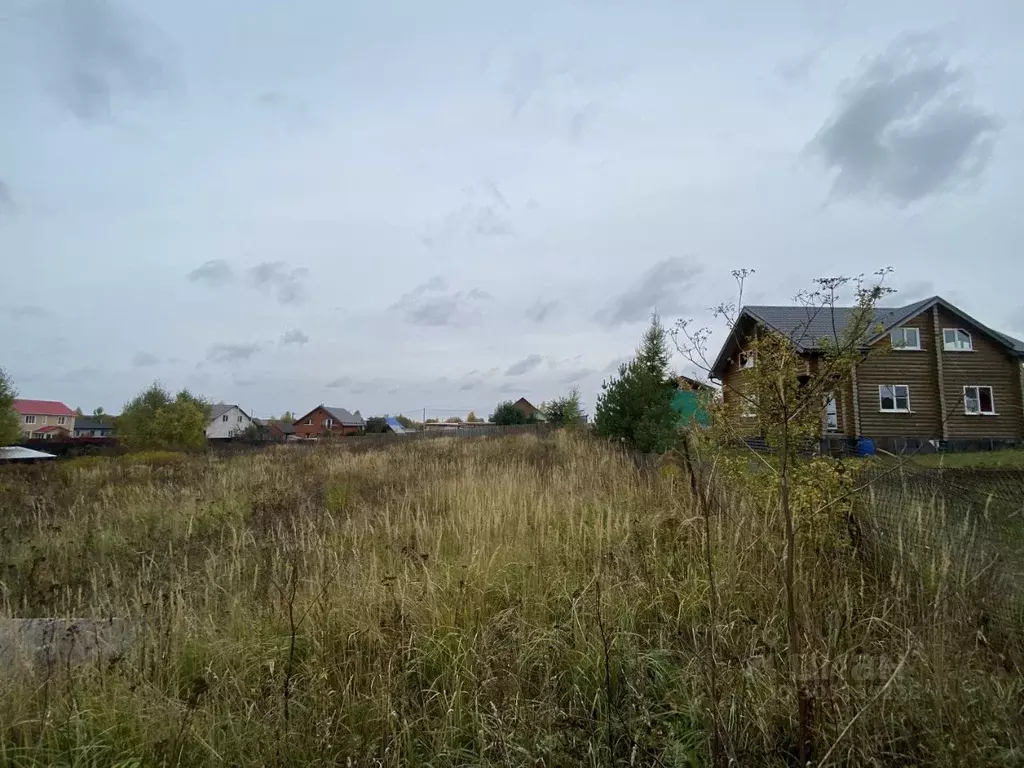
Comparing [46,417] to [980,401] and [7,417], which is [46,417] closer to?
[7,417]

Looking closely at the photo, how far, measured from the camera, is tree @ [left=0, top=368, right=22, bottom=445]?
2823 centimetres

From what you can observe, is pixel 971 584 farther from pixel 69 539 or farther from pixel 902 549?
pixel 69 539

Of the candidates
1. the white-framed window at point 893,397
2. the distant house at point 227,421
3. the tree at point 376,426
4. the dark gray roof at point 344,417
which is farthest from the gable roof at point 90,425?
the white-framed window at point 893,397

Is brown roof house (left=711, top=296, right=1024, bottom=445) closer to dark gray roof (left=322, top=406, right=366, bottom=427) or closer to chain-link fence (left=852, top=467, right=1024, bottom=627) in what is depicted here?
chain-link fence (left=852, top=467, right=1024, bottom=627)

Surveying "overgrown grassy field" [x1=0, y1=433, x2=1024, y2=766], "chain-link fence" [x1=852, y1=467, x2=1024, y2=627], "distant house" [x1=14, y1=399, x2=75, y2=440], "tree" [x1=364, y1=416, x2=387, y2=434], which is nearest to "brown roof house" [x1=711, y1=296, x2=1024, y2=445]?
"chain-link fence" [x1=852, y1=467, x2=1024, y2=627]

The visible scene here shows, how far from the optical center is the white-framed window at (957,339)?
21.9 m

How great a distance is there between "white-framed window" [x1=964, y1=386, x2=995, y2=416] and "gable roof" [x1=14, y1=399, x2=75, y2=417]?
109 meters

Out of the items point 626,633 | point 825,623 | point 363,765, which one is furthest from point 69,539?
point 825,623

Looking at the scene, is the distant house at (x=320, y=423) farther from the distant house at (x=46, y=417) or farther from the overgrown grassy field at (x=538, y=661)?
the overgrown grassy field at (x=538, y=661)

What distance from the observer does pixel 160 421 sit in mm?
33719

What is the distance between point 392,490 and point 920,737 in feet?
20.5

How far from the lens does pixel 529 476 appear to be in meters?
7.22

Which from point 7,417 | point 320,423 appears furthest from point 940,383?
point 320,423

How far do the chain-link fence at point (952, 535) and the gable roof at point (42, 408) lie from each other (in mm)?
105266
